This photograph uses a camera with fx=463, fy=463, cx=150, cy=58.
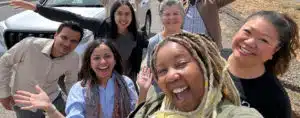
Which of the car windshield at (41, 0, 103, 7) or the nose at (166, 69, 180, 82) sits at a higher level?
the nose at (166, 69, 180, 82)

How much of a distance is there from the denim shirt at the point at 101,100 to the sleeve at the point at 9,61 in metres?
1.09

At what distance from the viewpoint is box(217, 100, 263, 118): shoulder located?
5.91 feet

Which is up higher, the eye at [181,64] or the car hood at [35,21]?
the eye at [181,64]

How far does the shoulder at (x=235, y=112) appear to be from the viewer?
1.80 m

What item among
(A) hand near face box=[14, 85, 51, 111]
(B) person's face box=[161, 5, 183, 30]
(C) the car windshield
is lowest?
(C) the car windshield

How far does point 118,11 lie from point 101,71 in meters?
1.57

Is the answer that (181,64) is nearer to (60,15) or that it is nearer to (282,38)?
(282,38)

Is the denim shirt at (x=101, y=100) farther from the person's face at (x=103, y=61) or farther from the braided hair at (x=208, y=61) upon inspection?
the braided hair at (x=208, y=61)

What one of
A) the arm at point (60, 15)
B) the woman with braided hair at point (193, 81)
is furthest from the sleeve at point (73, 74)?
the woman with braided hair at point (193, 81)

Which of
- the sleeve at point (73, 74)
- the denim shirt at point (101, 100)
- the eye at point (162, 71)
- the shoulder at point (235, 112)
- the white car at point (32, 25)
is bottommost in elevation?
the white car at point (32, 25)

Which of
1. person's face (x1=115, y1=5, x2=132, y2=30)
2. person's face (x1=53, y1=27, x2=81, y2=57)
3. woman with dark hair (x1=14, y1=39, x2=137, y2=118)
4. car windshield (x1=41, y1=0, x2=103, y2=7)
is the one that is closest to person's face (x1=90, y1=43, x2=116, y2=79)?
woman with dark hair (x1=14, y1=39, x2=137, y2=118)

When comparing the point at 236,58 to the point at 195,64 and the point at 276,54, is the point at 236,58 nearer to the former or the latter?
the point at 276,54

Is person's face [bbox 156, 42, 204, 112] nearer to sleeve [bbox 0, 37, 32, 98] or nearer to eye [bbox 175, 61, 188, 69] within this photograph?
eye [bbox 175, 61, 188, 69]

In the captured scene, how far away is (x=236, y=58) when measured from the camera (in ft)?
8.39
